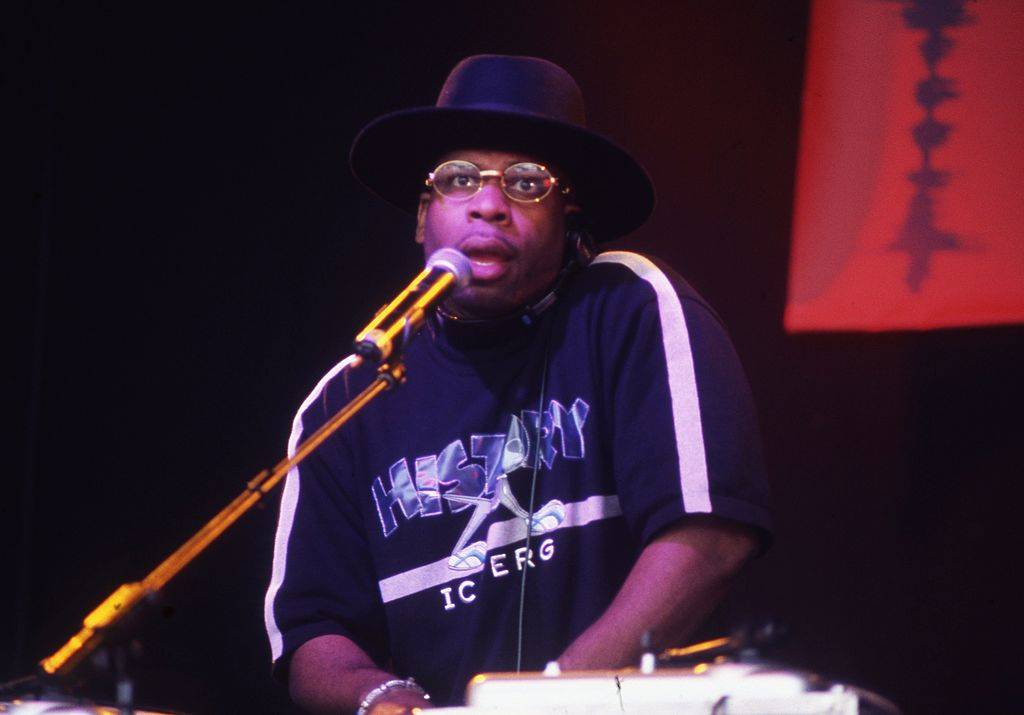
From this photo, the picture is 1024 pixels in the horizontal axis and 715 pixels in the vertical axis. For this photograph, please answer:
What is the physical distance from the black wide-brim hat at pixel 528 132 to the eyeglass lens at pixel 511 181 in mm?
55

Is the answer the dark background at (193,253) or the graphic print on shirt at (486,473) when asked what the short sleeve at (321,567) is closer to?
the graphic print on shirt at (486,473)

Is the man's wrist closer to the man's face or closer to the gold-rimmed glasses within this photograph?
the man's face

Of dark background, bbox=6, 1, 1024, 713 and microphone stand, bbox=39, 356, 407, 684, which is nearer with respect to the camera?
microphone stand, bbox=39, 356, 407, 684

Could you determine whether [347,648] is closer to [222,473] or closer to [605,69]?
[222,473]

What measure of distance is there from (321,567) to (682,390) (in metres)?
0.89

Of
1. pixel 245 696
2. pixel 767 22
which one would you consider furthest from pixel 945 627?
pixel 245 696

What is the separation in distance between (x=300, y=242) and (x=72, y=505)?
953 millimetres

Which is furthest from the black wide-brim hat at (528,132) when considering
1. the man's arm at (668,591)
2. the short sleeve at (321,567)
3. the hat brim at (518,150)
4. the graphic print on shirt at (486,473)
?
the man's arm at (668,591)

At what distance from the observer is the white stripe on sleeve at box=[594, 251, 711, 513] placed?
2.35m

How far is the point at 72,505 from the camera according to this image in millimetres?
3611

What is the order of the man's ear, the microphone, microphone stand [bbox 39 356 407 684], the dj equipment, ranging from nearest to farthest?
the dj equipment → microphone stand [bbox 39 356 407 684] → the microphone → the man's ear

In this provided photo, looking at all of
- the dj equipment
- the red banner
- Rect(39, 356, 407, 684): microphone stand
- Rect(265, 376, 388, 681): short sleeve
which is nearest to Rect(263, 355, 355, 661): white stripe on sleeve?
Rect(265, 376, 388, 681): short sleeve

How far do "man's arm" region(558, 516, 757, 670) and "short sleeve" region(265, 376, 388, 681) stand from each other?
1.98ft

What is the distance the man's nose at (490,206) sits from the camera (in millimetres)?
2711
